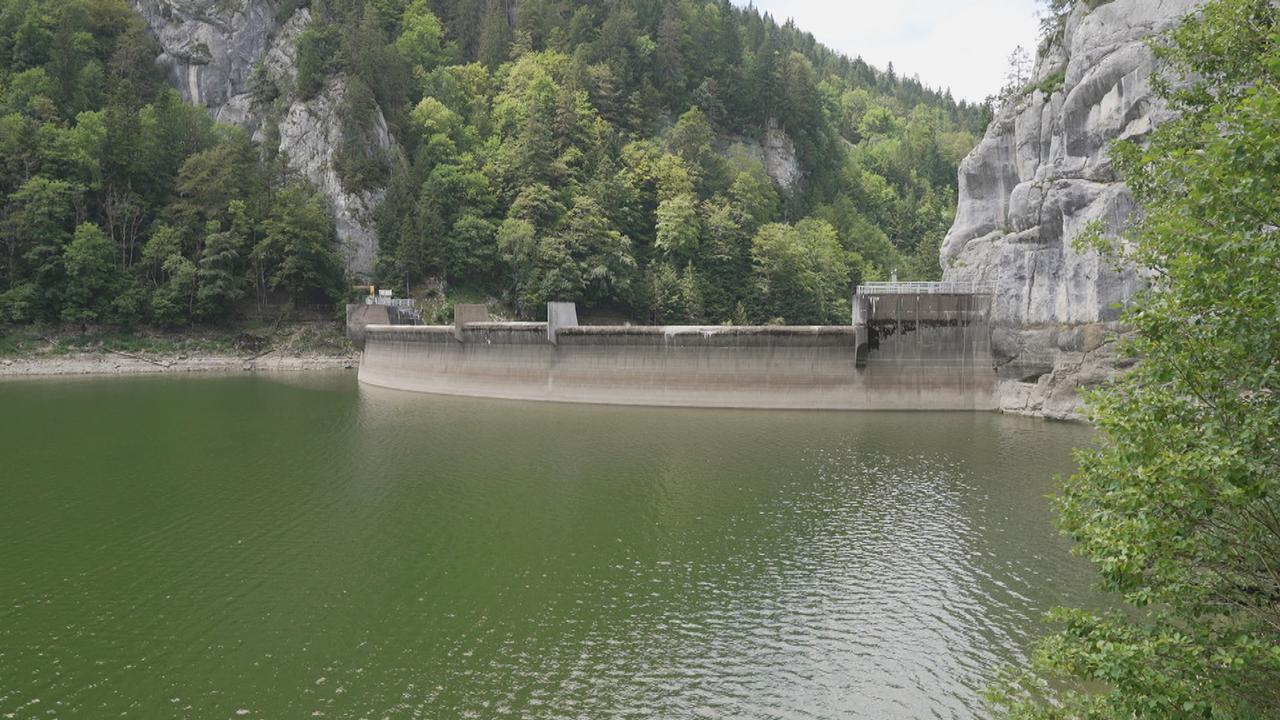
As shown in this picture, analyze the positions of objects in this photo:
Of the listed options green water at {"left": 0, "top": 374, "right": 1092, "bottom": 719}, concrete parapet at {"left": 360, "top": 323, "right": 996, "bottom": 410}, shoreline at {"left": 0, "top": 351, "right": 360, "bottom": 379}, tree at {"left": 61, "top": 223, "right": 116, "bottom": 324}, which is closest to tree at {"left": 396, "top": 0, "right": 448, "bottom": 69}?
tree at {"left": 61, "top": 223, "right": 116, "bottom": 324}

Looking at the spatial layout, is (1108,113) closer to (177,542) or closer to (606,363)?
(606,363)

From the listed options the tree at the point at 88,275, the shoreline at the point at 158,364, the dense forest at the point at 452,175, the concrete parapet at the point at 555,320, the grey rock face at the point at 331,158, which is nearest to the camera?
the concrete parapet at the point at 555,320

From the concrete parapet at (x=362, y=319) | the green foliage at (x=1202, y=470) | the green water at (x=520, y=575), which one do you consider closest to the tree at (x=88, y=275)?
the concrete parapet at (x=362, y=319)

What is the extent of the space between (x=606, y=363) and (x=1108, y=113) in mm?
23160

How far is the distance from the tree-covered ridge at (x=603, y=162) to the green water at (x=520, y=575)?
34972mm

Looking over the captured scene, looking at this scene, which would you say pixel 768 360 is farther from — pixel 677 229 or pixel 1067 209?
pixel 677 229

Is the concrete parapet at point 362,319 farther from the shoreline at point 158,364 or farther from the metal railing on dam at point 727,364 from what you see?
the metal railing on dam at point 727,364

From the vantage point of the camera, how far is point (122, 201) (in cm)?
5344

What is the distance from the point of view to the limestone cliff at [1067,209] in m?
28.0

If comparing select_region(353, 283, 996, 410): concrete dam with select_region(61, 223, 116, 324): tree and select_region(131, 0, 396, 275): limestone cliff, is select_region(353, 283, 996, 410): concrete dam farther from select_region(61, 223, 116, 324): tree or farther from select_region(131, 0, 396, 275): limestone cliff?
select_region(131, 0, 396, 275): limestone cliff

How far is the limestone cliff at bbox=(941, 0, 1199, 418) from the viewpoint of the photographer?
2800 centimetres

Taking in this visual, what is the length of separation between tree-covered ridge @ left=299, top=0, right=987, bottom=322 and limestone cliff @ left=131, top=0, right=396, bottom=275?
71.2 inches

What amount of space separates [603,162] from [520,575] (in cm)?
5417

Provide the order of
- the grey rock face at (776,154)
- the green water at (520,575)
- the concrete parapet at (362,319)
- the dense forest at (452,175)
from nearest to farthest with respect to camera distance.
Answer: the green water at (520,575)
the concrete parapet at (362,319)
the dense forest at (452,175)
the grey rock face at (776,154)
